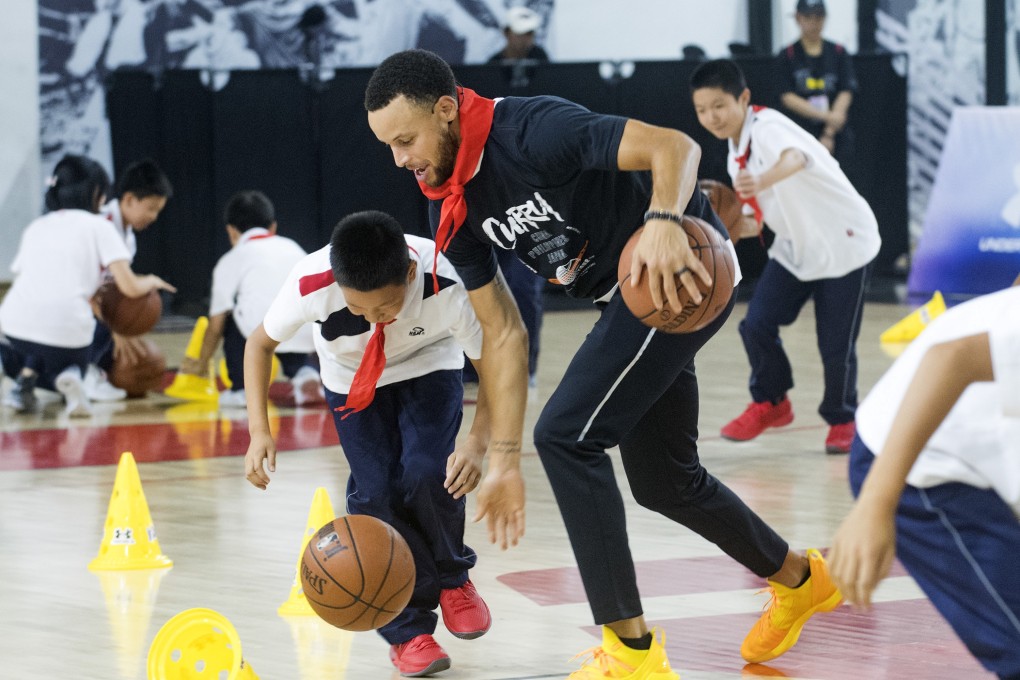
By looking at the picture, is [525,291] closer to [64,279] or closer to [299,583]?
[64,279]

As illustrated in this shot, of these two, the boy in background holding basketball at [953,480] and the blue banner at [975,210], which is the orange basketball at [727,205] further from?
the blue banner at [975,210]

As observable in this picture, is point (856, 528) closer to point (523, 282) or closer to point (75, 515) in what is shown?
point (75, 515)

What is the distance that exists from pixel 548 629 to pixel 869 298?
1121 cm

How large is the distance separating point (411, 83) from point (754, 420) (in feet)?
15.0

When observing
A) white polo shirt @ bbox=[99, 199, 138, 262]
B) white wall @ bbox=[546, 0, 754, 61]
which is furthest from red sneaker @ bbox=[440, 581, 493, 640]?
white wall @ bbox=[546, 0, 754, 61]

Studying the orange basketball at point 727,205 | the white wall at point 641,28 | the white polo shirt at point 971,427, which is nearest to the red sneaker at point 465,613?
the white polo shirt at point 971,427

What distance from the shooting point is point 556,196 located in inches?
158

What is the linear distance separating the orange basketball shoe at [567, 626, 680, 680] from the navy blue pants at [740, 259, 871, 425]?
13.0 ft

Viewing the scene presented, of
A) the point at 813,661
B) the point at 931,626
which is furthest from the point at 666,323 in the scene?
the point at 931,626

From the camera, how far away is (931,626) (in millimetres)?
4758

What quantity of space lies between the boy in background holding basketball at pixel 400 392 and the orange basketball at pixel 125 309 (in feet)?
16.9

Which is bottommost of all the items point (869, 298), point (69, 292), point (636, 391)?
point (869, 298)

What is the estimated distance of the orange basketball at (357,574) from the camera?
4137 millimetres

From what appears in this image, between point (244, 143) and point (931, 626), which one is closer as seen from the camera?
point (931, 626)
